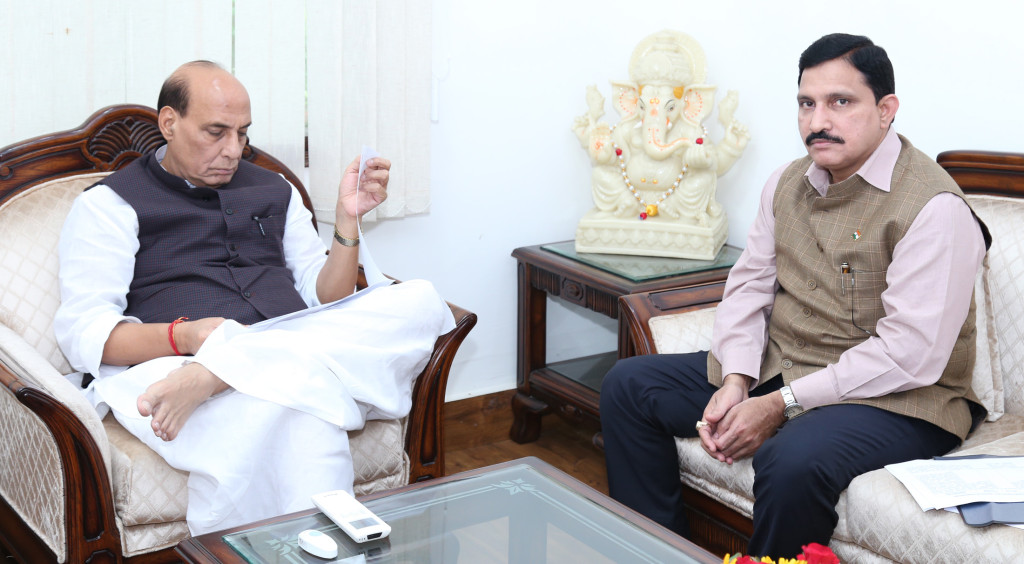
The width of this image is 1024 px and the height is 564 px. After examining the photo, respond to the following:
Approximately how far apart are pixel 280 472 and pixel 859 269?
1214mm

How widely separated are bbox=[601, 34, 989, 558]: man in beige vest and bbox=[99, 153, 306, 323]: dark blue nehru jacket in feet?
2.80

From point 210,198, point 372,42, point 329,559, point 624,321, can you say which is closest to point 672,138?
point 624,321

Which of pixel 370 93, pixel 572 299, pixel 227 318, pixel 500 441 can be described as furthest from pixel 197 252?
pixel 500 441

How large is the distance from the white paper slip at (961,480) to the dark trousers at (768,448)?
0.09m

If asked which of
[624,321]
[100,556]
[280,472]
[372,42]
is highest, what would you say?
[372,42]

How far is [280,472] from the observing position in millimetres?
1825

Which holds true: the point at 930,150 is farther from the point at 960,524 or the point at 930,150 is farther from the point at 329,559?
the point at 329,559

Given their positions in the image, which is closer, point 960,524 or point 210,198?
point 960,524

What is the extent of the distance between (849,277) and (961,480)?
0.47 m

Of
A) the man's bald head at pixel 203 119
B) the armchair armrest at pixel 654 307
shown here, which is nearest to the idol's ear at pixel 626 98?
the armchair armrest at pixel 654 307

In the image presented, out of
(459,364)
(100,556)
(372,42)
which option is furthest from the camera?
(459,364)

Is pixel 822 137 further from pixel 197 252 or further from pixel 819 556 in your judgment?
pixel 197 252

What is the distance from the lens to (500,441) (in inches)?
125

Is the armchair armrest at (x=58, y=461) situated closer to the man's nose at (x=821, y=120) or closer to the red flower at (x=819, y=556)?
the red flower at (x=819, y=556)
